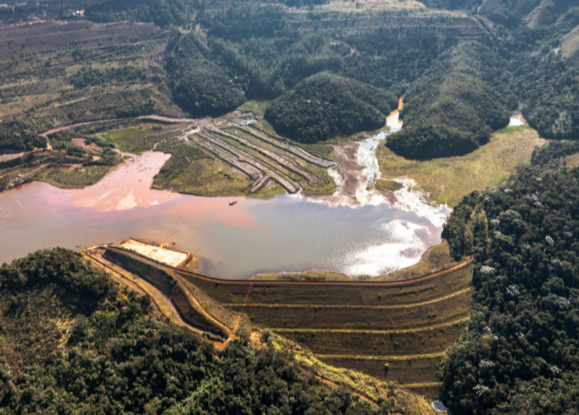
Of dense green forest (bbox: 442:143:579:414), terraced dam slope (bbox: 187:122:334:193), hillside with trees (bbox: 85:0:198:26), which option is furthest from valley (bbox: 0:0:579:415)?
hillside with trees (bbox: 85:0:198:26)

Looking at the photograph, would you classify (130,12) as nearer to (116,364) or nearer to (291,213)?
(291,213)

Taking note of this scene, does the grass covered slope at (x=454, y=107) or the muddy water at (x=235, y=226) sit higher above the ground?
the grass covered slope at (x=454, y=107)

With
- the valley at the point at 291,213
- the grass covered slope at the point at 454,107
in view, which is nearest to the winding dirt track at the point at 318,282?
the valley at the point at 291,213

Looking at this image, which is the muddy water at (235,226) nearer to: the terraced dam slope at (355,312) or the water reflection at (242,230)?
the water reflection at (242,230)

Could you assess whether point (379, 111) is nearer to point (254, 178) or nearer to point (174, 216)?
point (254, 178)

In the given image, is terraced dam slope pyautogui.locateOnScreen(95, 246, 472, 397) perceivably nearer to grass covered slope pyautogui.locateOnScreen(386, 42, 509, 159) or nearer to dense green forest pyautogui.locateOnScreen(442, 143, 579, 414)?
dense green forest pyautogui.locateOnScreen(442, 143, 579, 414)

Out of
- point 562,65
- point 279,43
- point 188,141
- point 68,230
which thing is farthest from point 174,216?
point 562,65
